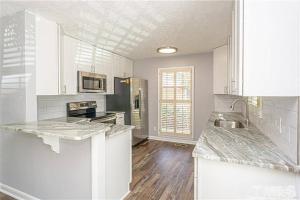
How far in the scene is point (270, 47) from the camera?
1.15 m

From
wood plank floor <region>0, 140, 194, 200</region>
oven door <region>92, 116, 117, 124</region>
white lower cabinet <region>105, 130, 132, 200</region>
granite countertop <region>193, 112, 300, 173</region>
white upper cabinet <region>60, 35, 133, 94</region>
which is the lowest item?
wood plank floor <region>0, 140, 194, 200</region>

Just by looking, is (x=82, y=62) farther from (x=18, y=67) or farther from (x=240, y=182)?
(x=240, y=182)

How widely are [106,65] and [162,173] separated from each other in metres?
2.52

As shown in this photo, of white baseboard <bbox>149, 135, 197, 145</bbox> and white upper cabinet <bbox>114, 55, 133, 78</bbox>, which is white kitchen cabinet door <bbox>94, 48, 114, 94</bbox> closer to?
white upper cabinet <bbox>114, 55, 133, 78</bbox>

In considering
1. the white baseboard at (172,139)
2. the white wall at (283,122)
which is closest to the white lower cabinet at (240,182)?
the white wall at (283,122)

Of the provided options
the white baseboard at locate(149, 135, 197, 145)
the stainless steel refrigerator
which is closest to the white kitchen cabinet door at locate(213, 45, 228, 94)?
the white baseboard at locate(149, 135, 197, 145)

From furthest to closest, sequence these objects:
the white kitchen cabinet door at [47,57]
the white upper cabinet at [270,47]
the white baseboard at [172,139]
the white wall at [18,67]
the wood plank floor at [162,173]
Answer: the white baseboard at [172,139], the wood plank floor at [162,173], the white kitchen cabinet door at [47,57], the white wall at [18,67], the white upper cabinet at [270,47]

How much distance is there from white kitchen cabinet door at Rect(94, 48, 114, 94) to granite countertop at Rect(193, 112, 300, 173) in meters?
2.67

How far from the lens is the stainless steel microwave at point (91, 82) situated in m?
3.11

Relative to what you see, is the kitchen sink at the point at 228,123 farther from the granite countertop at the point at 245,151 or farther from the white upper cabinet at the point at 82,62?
the white upper cabinet at the point at 82,62

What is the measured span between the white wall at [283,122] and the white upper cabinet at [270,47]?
0.18 m

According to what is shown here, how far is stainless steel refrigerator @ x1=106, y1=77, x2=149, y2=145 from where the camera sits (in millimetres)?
4124

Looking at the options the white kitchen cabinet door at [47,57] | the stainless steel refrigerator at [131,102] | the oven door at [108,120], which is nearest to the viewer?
the white kitchen cabinet door at [47,57]

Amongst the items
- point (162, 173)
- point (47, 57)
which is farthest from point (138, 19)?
point (162, 173)
